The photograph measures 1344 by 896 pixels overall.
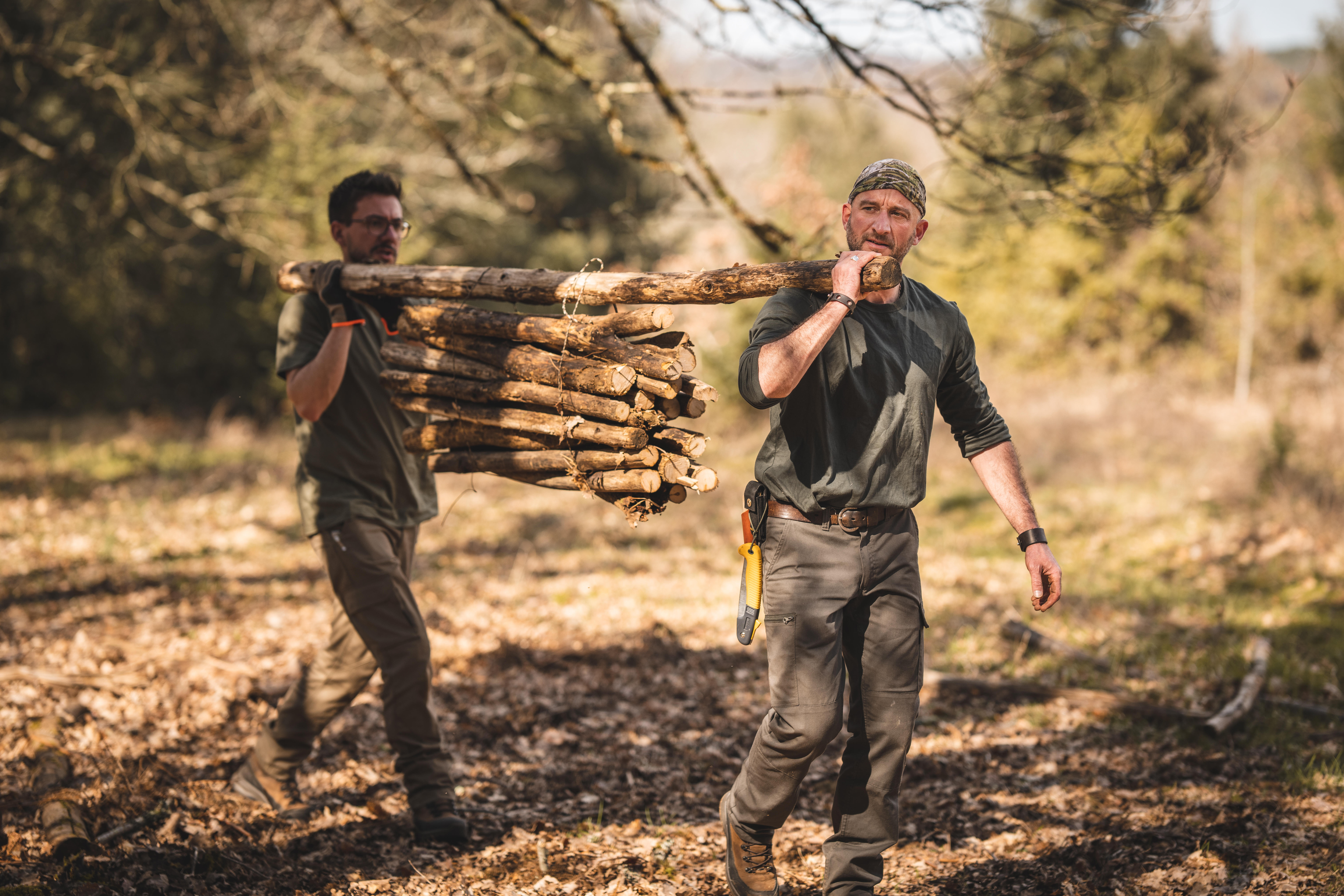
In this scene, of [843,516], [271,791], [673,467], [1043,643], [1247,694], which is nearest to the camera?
[843,516]

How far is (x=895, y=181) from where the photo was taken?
3.19 m

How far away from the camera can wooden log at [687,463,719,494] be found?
3.29m

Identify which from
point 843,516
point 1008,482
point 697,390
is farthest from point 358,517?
point 1008,482

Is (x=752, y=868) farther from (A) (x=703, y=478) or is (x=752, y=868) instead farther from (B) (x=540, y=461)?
(B) (x=540, y=461)

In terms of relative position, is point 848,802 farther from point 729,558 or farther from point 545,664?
point 729,558

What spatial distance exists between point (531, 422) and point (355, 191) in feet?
4.93

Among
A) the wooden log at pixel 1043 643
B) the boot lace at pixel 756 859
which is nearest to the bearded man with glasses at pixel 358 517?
the boot lace at pixel 756 859

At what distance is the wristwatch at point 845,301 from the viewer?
2859 millimetres

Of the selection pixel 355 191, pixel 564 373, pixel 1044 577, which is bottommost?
pixel 1044 577

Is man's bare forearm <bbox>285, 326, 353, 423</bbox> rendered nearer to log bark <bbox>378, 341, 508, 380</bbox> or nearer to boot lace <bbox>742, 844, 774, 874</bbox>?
log bark <bbox>378, 341, 508, 380</bbox>

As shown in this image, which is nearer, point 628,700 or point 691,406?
point 691,406

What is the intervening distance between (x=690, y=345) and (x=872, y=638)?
1.26 m

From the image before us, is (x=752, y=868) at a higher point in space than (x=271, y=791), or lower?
higher

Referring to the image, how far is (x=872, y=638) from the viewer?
324 cm
